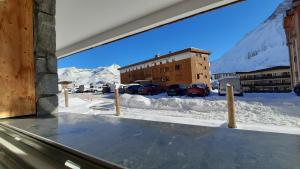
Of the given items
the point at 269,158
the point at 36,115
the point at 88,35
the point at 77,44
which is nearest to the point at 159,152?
the point at 269,158

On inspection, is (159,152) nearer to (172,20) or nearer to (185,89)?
(172,20)

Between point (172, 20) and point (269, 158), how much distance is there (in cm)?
227

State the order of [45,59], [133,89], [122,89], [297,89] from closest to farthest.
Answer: [45,59] < [297,89] < [133,89] < [122,89]

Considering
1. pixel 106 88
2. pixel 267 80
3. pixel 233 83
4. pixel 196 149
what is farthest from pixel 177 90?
pixel 196 149

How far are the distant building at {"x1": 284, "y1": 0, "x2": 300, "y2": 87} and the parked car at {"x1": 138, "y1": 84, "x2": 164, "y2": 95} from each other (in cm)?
682

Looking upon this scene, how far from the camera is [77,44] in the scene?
4.06 meters

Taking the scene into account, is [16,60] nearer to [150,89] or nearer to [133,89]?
[150,89]

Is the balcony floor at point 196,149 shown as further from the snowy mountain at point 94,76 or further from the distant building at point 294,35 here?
the snowy mountain at point 94,76

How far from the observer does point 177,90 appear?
10.1 metres

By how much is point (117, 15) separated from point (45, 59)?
1.39 metres

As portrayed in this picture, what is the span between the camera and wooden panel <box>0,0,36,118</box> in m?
1.32

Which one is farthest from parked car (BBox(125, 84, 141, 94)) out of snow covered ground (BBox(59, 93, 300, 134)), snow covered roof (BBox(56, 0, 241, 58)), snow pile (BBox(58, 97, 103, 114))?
snow covered roof (BBox(56, 0, 241, 58))

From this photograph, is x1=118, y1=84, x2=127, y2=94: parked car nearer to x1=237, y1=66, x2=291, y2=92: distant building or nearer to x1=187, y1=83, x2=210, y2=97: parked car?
x1=187, y1=83, x2=210, y2=97: parked car

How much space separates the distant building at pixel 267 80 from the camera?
678 cm
